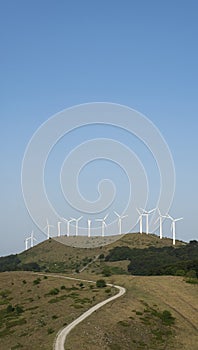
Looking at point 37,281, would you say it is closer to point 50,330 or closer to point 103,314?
point 103,314

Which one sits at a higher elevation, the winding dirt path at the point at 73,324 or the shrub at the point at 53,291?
the shrub at the point at 53,291

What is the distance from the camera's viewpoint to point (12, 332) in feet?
271

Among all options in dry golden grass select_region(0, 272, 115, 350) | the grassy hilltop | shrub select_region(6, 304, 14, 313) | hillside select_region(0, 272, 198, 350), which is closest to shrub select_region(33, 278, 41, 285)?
the grassy hilltop

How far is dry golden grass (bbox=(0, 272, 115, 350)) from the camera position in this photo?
246 ft

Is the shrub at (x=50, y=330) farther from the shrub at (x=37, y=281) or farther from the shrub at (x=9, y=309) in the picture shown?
the shrub at (x=37, y=281)

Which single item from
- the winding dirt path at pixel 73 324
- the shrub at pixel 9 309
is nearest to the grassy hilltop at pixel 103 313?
the shrub at pixel 9 309

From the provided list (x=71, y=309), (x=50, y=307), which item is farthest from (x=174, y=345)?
(x=50, y=307)

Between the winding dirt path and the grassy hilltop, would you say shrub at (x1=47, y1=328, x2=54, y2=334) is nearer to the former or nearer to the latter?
the grassy hilltop

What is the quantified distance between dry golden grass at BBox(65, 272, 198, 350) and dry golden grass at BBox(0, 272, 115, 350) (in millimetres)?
4926

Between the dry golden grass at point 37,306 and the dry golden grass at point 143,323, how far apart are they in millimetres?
4926

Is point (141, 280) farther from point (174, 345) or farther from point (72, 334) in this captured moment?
point (72, 334)

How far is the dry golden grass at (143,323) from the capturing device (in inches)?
Result: 2859

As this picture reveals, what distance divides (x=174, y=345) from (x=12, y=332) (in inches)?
1065

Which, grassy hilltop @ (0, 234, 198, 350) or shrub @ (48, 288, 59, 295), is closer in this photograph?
grassy hilltop @ (0, 234, 198, 350)
